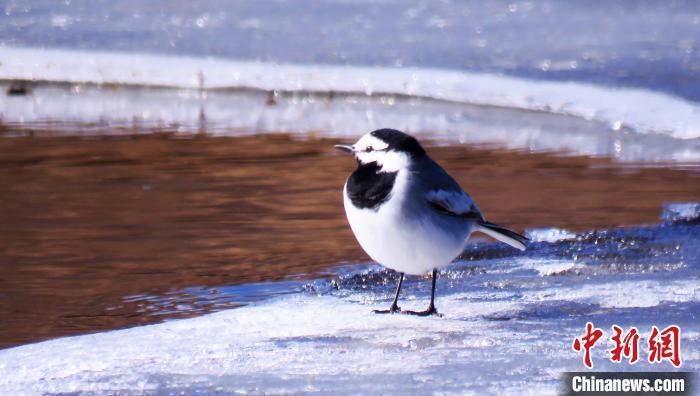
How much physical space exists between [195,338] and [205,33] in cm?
885

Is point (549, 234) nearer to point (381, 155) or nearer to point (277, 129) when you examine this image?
point (381, 155)

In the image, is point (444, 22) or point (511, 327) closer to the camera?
point (511, 327)

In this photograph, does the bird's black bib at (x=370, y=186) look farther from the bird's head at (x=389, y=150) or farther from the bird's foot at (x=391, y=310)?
the bird's foot at (x=391, y=310)

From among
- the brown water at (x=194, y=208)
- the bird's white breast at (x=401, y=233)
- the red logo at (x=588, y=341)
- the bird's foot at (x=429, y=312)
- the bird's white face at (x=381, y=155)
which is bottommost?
the red logo at (x=588, y=341)

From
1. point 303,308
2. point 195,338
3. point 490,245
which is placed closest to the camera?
point 195,338

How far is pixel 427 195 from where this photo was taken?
437 cm

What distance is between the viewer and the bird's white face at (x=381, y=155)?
14.5ft

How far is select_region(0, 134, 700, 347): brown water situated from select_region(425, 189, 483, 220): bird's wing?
91cm

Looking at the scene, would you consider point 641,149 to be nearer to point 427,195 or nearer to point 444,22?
point 427,195

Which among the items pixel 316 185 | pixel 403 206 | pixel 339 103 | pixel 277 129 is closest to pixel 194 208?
pixel 316 185

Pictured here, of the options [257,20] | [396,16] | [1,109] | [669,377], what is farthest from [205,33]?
[669,377]

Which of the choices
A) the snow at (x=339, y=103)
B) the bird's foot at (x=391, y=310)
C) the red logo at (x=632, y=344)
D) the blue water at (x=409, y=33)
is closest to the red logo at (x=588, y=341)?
the red logo at (x=632, y=344)

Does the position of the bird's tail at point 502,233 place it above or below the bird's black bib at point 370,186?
below

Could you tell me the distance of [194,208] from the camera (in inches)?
257
